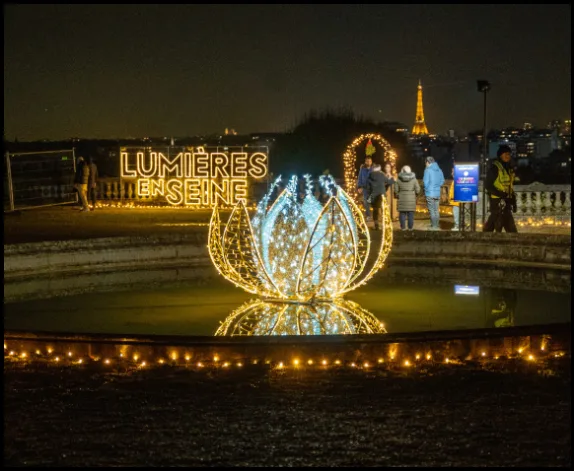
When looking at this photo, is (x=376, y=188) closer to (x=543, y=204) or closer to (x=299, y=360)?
(x=543, y=204)

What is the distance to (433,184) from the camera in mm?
22547

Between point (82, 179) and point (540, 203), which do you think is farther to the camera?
point (82, 179)

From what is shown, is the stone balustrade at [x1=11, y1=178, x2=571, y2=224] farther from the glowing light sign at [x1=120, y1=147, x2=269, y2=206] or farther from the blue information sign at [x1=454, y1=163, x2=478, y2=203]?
the glowing light sign at [x1=120, y1=147, x2=269, y2=206]

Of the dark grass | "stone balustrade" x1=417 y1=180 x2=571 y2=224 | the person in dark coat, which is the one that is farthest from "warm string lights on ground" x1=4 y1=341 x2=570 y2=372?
"stone balustrade" x1=417 y1=180 x2=571 y2=224

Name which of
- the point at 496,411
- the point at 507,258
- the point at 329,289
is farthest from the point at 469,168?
the point at 496,411

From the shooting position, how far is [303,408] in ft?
24.9

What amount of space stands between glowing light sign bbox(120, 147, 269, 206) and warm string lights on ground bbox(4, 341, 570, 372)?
23344 millimetres

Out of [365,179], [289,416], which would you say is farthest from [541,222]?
[289,416]

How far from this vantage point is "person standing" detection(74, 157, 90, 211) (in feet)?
96.4

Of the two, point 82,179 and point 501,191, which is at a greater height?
point 82,179

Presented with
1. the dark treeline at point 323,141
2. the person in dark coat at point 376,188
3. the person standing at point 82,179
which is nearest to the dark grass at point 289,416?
the person in dark coat at point 376,188

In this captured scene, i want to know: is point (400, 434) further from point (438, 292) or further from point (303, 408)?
point (438, 292)

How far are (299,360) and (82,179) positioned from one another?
2161cm

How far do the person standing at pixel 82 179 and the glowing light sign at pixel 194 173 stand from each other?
3.90 metres
